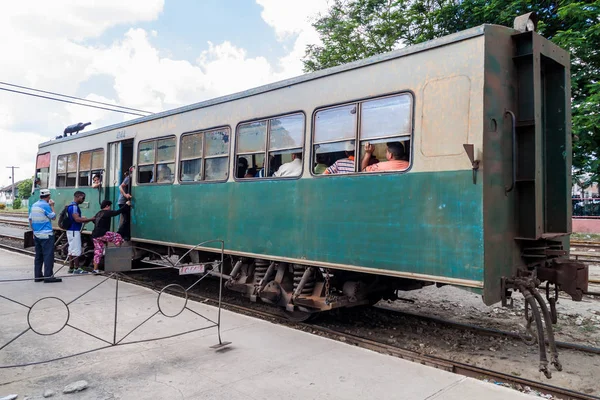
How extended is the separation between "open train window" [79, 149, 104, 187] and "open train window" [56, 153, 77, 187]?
1.32ft

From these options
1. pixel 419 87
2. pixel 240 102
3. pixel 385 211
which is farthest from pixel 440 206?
pixel 240 102

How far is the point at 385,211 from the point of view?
505 centimetres

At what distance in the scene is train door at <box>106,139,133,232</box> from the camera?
400 inches

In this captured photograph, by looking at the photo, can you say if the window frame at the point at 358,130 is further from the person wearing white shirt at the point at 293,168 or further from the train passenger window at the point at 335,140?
the person wearing white shirt at the point at 293,168

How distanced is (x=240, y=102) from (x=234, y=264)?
2.57 m

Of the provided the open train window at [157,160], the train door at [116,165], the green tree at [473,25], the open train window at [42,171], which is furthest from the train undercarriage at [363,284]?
the open train window at [42,171]

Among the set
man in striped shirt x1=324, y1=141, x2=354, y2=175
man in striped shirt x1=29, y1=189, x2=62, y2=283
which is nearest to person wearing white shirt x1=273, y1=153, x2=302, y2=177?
man in striped shirt x1=324, y1=141, x2=354, y2=175

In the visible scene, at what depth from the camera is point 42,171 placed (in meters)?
13.6

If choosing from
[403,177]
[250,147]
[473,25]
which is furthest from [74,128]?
[473,25]

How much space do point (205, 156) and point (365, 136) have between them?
3338 millimetres

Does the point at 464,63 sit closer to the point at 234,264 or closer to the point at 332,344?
the point at 332,344

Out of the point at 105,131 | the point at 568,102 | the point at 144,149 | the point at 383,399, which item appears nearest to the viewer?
the point at 383,399

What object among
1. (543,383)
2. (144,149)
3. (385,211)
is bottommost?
(543,383)

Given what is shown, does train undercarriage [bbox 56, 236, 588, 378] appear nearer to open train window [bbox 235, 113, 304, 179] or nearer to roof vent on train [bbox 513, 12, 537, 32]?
open train window [bbox 235, 113, 304, 179]
